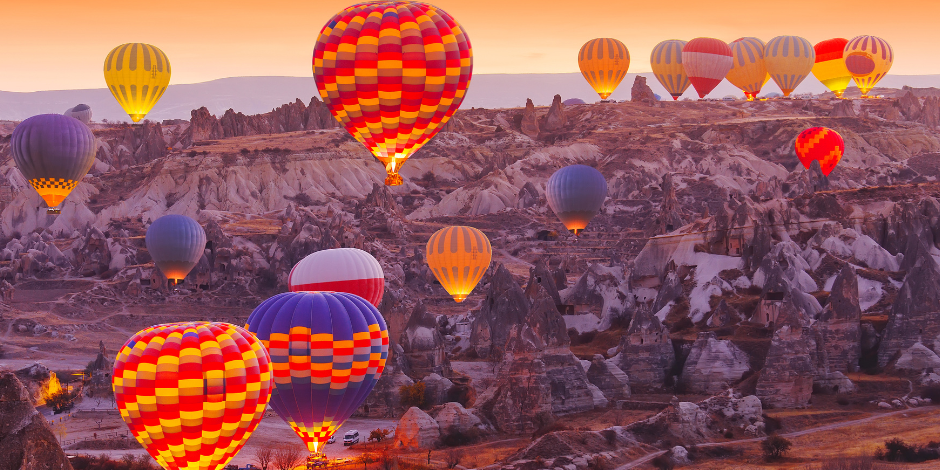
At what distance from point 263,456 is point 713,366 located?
1869 centimetres

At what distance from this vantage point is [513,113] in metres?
164

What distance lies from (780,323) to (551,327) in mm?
8742

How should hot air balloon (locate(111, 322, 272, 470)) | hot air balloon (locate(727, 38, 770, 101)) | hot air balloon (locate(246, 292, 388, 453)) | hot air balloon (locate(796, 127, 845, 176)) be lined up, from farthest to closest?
1. hot air balloon (locate(727, 38, 770, 101))
2. hot air balloon (locate(796, 127, 845, 176))
3. hot air balloon (locate(246, 292, 388, 453))
4. hot air balloon (locate(111, 322, 272, 470))

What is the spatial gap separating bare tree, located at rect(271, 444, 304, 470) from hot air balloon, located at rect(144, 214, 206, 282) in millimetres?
39023

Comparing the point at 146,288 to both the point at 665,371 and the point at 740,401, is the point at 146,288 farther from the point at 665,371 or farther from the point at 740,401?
the point at 740,401

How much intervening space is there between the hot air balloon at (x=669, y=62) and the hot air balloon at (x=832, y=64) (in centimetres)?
1327

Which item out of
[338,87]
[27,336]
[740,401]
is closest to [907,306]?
[740,401]

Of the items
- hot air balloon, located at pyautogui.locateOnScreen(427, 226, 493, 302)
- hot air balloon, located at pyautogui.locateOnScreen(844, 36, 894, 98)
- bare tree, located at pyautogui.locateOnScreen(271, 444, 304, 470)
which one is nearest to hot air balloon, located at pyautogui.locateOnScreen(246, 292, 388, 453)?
bare tree, located at pyautogui.locateOnScreen(271, 444, 304, 470)

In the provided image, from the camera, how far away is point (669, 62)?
135500mm

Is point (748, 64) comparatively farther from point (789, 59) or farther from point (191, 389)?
point (191, 389)

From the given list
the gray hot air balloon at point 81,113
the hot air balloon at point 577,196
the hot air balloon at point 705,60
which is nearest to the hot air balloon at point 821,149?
the hot air balloon at point 577,196

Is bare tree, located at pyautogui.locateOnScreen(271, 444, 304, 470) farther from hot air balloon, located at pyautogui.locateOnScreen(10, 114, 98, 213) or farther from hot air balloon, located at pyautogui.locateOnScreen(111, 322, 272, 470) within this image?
hot air balloon, located at pyautogui.locateOnScreen(10, 114, 98, 213)

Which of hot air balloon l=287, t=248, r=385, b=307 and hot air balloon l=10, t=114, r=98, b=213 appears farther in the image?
hot air balloon l=10, t=114, r=98, b=213

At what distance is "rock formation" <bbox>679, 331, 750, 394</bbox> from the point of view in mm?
53094
